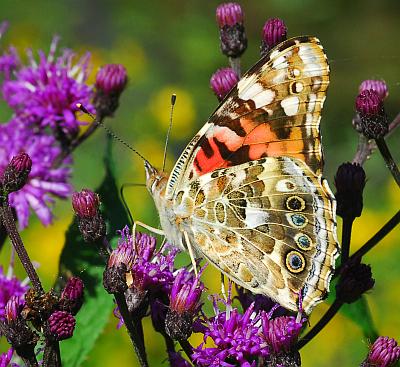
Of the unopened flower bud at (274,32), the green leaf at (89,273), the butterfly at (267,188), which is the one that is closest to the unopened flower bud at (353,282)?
the butterfly at (267,188)

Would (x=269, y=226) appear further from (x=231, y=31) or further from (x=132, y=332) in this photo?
(x=231, y=31)

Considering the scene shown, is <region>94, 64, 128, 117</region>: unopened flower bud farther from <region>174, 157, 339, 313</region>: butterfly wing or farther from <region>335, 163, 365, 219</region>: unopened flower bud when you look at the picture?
<region>335, 163, 365, 219</region>: unopened flower bud

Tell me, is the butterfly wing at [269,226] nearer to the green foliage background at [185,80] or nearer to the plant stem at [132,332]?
the plant stem at [132,332]

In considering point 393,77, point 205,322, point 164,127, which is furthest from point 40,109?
point 393,77

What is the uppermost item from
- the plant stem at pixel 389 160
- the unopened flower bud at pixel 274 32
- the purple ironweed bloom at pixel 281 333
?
the unopened flower bud at pixel 274 32

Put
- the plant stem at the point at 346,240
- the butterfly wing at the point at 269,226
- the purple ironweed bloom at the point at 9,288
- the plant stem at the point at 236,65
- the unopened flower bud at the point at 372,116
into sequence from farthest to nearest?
the plant stem at the point at 236,65
the purple ironweed bloom at the point at 9,288
the unopened flower bud at the point at 372,116
the plant stem at the point at 346,240
the butterfly wing at the point at 269,226

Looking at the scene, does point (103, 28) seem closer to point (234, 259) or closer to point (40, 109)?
point (40, 109)
